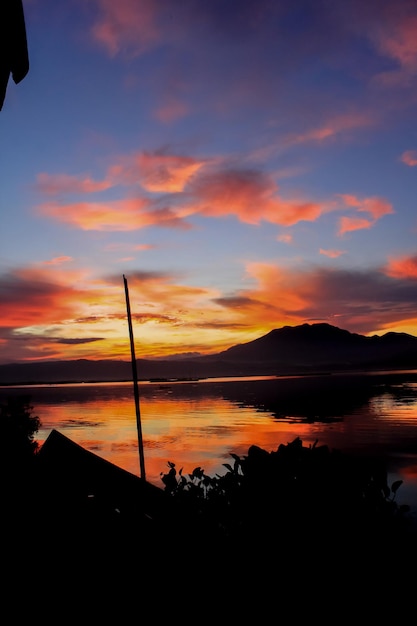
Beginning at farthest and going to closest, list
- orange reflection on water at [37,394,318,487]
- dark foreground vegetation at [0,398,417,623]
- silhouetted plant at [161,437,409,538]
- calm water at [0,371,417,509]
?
orange reflection on water at [37,394,318,487]
calm water at [0,371,417,509]
silhouetted plant at [161,437,409,538]
dark foreground vegetation at [0,398,417,623]

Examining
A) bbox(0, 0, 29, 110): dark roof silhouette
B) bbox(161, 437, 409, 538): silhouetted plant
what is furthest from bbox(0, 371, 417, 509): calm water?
bbox(0, 0, 29, 110): dark roof silhouette

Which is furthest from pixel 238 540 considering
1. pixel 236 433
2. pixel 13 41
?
pixel 236 433

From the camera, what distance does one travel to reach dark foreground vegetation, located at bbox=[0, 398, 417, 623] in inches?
172

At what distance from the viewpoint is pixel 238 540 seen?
15.4ft

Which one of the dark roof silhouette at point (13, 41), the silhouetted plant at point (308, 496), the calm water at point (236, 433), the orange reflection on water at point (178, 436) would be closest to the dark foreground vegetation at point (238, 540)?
the silhouetted plant at point (308, 496)

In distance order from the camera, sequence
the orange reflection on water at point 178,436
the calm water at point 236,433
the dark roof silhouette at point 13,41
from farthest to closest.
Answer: the orange reflection on water at point 178,436, the calm water at point 236,433, the dark roof silhouette at point 13,41

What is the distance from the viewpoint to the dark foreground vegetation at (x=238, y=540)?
4.37 m

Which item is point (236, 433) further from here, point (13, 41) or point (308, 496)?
point (13, 41)

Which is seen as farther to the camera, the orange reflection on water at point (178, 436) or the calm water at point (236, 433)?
the orange reflection on water at point (178, 436)

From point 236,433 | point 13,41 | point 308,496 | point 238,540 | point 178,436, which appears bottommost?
point 236,433

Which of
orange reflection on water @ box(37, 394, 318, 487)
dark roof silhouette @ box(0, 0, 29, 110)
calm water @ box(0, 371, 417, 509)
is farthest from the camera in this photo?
orange reflection on water @ box(37, 394, 318, 487)

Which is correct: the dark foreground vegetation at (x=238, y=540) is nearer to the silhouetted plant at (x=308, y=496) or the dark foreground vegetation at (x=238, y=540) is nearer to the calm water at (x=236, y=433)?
the silhouetted plant at (x=308, y=496)

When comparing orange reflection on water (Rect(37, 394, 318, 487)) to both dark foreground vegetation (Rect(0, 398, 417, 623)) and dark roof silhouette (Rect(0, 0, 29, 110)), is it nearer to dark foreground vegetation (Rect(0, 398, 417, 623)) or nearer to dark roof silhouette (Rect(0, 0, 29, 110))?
dark foreground vegetation (Rect(0, 398, 417, 623))

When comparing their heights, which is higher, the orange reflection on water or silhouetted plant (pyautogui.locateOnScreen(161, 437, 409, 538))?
silhouetted plant (pyautogui.locateOnScreen(161, 437, 409, 538))
